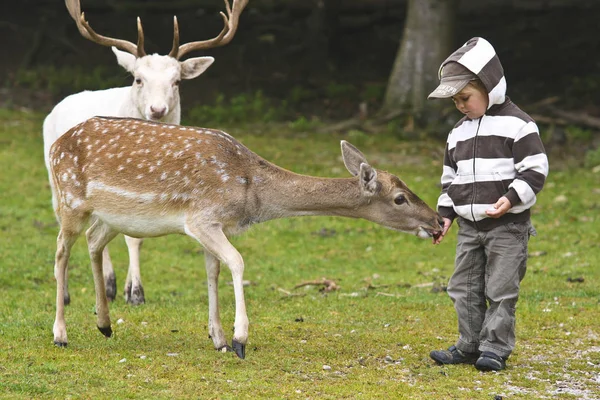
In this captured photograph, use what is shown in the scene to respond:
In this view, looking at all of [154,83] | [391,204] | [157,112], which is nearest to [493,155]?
[391,204]

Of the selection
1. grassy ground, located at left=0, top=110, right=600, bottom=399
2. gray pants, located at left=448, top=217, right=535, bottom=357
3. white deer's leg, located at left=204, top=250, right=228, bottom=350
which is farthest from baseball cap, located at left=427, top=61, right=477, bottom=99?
white deer's leg, located at left=204, top=250, right=228, bottom=350

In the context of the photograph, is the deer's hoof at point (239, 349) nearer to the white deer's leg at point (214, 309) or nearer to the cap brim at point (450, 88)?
the white deer's leg at point (214, 309)

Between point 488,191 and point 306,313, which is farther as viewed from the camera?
point 306,313

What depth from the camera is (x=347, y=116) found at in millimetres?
17953

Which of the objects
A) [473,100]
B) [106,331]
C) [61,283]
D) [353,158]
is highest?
[473,100]

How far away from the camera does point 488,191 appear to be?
6.05m

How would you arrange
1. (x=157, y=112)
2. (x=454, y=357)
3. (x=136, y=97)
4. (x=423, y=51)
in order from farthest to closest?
(x=423, y=51) < (x=136, y=97) < (x=157, y=112) < (x=454, y=357)

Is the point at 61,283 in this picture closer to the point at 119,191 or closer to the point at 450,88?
the point at 119,191

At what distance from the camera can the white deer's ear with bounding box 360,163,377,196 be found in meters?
6.53

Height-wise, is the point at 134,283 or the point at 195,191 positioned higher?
the point at 195,191

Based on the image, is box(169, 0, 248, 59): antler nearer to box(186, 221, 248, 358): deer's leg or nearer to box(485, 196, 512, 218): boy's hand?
box(186, 221, 248, 358): deer's leg

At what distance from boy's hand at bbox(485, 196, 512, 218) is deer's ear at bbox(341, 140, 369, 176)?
102 centimetres

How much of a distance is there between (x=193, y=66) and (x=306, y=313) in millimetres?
2586

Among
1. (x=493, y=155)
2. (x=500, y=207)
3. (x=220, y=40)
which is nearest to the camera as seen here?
(x=500, y=207)
